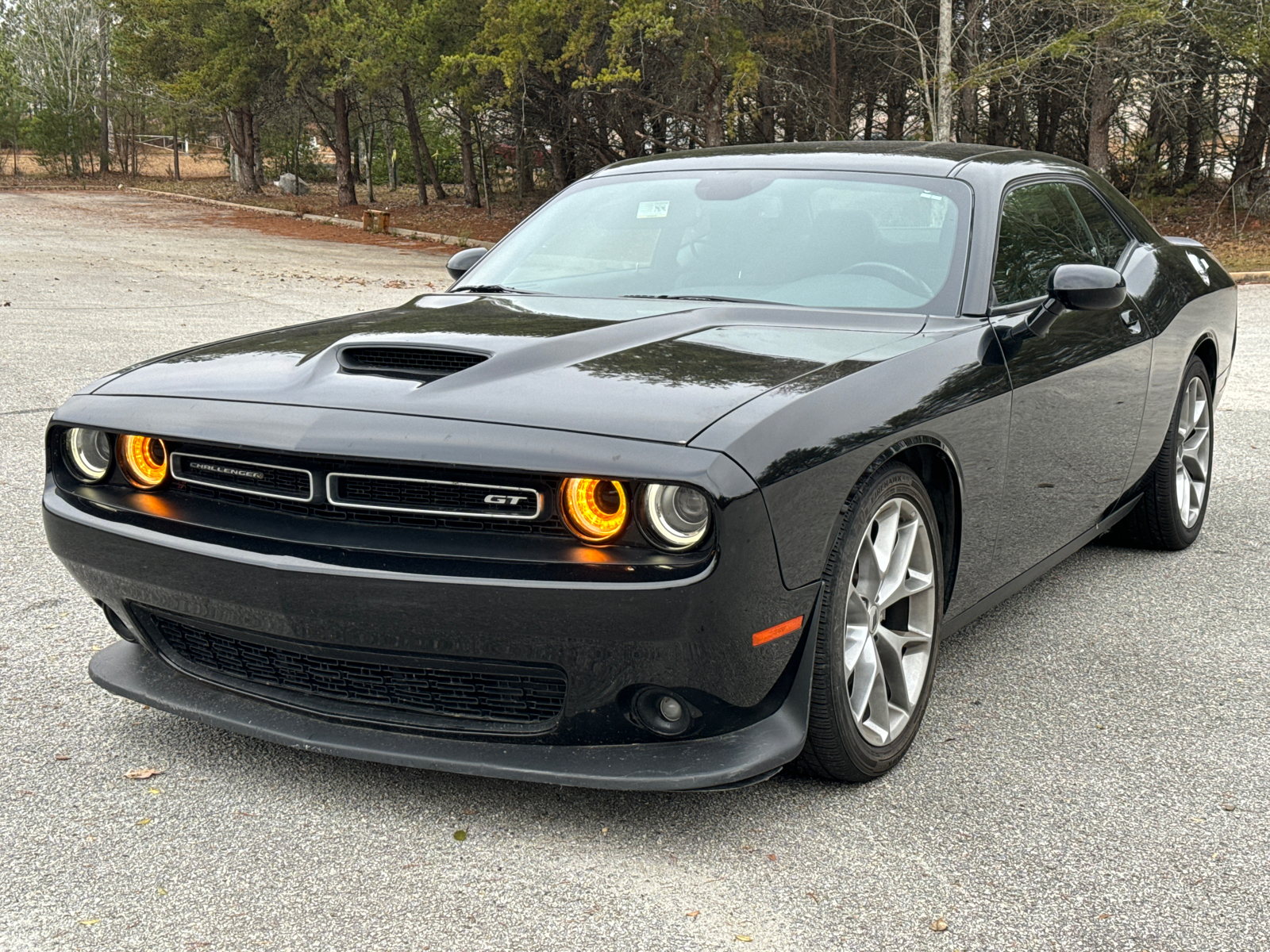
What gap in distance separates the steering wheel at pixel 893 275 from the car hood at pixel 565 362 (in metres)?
0.18

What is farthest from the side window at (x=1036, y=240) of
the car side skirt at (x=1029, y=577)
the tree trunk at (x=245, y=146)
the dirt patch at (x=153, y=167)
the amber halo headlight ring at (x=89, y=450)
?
the dirt patch at (x=153, y=167)

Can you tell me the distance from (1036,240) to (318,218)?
35171mm

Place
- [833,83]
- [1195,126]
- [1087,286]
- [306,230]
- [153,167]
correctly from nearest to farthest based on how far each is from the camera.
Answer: [1087,286]
[1195,126]
[833,83]
[306,230]
[153,167]

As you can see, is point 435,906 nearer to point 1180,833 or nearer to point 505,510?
point 505,510

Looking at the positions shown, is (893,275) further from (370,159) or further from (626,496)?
(370,159)

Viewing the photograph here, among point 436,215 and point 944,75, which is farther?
point 436,215

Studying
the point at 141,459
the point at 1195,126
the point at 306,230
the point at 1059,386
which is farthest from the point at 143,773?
the point at 306,230

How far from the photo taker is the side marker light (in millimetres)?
2531

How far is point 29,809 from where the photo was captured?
2.85 meters

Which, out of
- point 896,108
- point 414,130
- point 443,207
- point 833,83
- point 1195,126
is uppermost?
point 833,83

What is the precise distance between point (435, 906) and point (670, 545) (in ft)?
2.67

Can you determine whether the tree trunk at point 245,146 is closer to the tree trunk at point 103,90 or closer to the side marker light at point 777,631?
the tree trunk at point 103,90

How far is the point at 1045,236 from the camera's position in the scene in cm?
414

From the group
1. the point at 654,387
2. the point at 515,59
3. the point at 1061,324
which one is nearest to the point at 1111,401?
the point at 1061,324
